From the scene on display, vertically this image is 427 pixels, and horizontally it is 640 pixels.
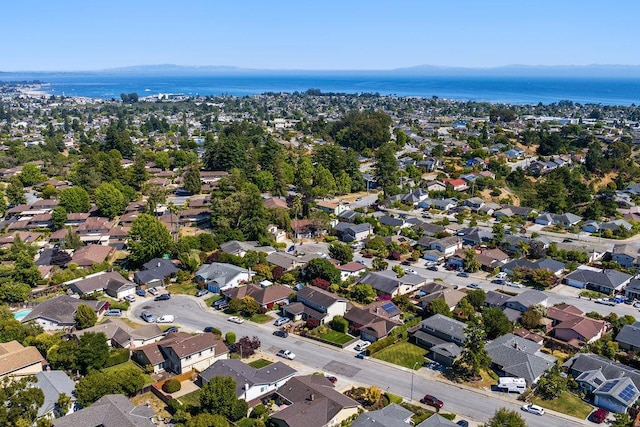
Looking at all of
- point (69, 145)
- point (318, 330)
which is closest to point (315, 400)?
point (318, 330)

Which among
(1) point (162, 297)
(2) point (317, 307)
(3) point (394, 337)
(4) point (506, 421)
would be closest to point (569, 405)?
(4) point (506, 421)

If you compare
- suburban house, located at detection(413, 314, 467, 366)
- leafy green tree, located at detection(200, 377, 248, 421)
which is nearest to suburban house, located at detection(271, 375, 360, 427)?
leafy green tree, located at detection(200, 377, 248, 421)

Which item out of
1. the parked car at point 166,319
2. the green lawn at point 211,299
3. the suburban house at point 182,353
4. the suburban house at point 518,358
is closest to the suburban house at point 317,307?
the green lawn at point 211,299

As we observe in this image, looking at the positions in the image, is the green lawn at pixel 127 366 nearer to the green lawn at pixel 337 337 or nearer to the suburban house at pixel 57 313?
the suburban house at pixel 57 313

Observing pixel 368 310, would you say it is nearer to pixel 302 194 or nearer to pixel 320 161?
pixel 302 194

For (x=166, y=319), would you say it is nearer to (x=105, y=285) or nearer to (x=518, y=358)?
(x=105, y=285)

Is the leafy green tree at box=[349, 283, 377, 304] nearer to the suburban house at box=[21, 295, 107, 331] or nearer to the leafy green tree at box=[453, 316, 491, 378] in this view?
the leafy green tree at box=[453, 316, 491, 378]
